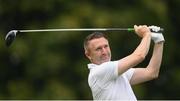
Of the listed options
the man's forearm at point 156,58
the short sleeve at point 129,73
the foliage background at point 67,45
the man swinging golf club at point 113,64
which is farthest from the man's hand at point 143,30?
the foliage background at point 67,45

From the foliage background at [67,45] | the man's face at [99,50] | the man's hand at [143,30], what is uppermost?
the man's hand at [143,30]

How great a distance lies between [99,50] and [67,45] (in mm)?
8654

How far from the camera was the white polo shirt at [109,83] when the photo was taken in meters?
9.33

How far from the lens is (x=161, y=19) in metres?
18.4

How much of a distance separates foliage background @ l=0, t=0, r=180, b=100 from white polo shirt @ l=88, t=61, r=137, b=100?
791 cm

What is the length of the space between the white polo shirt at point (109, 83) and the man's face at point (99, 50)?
6 cm

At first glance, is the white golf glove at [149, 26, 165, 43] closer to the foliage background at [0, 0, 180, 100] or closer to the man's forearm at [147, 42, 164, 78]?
the man's forearm at [147, 42, 164, 78]

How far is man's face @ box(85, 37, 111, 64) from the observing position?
9.41m

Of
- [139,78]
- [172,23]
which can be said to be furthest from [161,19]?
[139,78]

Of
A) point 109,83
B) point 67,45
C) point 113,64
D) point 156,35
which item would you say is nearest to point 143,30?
point 156,35

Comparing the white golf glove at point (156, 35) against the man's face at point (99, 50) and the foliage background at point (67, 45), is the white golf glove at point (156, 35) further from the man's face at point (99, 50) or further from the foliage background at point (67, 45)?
the foliage background at point (67, 45)

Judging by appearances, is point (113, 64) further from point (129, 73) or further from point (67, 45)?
point (67, 45)

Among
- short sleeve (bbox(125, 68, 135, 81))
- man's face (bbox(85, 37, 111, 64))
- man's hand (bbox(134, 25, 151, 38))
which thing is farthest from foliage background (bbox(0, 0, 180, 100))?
man's hand (bbox(134, 25, 151, 38))

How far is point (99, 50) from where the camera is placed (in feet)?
30.9
